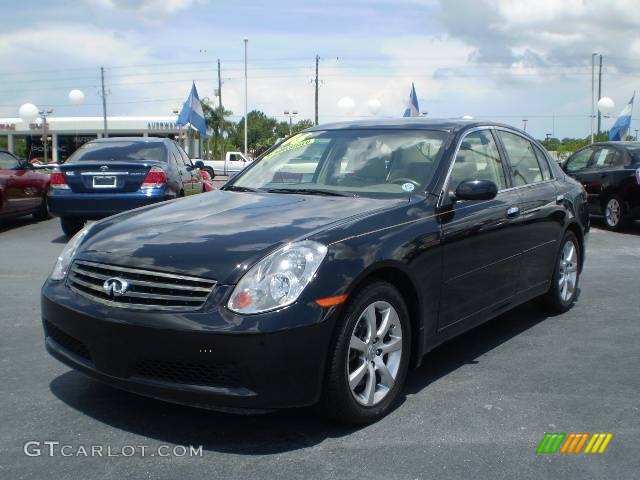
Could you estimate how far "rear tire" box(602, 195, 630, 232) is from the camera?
12133 millimetres

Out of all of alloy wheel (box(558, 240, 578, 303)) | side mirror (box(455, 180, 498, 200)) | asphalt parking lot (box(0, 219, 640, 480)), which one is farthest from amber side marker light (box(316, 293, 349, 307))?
alloy wheel (box(558, 240, 578, 303))

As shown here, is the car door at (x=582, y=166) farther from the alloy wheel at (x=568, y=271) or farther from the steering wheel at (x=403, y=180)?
the steering wheel at (x=403, y=180)

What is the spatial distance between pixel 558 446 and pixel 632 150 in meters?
10.1

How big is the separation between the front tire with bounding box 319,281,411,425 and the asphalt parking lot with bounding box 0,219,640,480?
0.40 ft

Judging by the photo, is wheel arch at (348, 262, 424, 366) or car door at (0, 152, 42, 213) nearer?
wheel arch at (348, 262, 424, 366)

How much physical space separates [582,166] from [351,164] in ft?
31.5

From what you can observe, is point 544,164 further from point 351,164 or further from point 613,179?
point 613,179

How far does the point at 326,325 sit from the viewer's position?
3.31 metres

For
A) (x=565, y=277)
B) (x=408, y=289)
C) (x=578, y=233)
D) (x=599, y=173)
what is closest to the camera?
(x=408, y=289)

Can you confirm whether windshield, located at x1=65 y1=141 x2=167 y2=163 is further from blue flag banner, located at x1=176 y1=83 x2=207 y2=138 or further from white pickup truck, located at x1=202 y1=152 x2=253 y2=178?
white pickup truck, located at x1=202 y1=152 x2=253 y2=178

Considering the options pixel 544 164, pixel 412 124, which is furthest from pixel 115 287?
pixel 544 164

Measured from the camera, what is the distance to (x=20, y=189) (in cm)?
1221

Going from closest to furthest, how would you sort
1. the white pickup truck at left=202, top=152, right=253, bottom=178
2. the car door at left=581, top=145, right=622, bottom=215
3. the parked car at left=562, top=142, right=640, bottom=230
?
the parked car at left=562, top=142, right=640, bottom=230, the car door at left=581, top=145, right=622, bottom=215, the white pickup truck at left=202, top=152, right=253, bottom=178

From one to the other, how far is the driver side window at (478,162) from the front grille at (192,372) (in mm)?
1944
